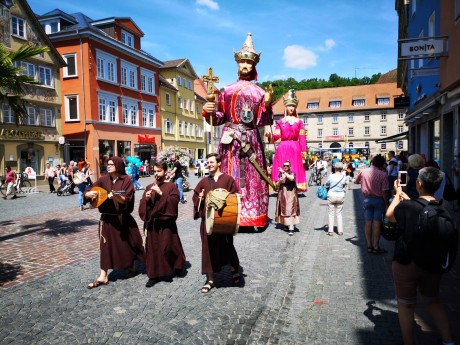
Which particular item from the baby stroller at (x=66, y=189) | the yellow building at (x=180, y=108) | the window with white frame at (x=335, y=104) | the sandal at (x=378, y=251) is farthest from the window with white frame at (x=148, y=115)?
the window with white frame at (x=335, y=104)

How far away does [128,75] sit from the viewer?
31.3 meters

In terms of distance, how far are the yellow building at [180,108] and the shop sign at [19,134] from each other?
14384mm

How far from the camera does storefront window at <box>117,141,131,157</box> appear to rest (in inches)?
1193

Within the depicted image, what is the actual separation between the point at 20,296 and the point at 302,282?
3.58 meters

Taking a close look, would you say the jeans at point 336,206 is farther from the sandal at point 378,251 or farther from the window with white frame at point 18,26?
the window with white frame at point 18,26

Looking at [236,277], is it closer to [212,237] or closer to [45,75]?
[212,237]

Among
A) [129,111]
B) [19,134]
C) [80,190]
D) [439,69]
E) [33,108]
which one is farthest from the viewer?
[129,111]

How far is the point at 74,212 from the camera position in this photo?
38.2 feet

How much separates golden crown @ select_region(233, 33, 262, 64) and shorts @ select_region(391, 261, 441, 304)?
5771 millimetres

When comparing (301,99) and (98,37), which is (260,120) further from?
(301,99)

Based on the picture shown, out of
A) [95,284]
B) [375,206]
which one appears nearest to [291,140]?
[375,206]

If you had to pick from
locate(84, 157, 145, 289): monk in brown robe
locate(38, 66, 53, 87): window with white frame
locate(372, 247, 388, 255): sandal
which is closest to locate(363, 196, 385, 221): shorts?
locate(372, 247, 388, 255): sandal

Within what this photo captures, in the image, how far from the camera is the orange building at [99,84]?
87.2ft

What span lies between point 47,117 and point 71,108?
3.15 meters
